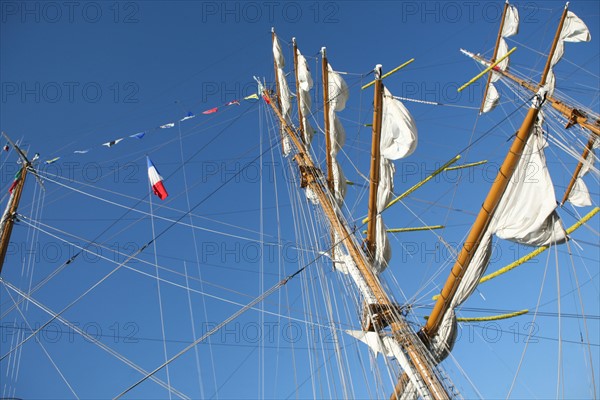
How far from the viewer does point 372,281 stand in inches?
492

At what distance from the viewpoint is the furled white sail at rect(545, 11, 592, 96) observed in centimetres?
2372

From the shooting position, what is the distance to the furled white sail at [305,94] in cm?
2000

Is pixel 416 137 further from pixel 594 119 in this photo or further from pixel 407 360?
pixel 594 119

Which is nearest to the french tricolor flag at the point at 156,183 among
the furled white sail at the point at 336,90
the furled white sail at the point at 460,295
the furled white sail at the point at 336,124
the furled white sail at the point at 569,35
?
the furled white sail at the point at 336,124

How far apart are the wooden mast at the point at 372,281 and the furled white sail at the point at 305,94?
575 millimetres

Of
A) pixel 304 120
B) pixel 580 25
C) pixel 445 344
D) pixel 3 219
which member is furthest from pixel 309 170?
pixel 580 25

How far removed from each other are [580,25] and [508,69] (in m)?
5.51

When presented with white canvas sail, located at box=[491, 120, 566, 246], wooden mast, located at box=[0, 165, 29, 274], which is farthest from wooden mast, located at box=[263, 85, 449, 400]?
wooden mast, located at box=[0, 165, 29, 274]

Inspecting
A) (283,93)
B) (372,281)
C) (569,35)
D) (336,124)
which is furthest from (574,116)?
(283,93)

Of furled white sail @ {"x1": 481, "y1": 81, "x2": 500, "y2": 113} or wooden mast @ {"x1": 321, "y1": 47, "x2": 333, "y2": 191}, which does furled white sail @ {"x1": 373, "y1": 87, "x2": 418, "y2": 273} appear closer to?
wooden mast @ {"x1": 321, "y1": 47, "x2": 333, "y2": 191}

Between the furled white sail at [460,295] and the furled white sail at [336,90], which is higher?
the furled white sail at [336,90]

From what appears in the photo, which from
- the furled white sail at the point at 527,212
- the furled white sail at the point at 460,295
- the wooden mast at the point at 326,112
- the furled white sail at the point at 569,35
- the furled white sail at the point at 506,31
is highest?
→ the furled white sail at the point at 506,31

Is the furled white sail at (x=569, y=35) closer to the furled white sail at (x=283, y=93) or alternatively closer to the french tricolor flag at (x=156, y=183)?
the furled white sail at (x=283, y=93)

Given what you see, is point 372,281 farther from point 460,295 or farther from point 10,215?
point 10,215
